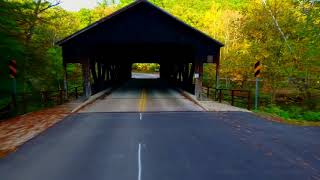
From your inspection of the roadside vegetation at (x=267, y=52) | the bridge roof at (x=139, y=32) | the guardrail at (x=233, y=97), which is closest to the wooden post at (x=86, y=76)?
the bridge roof at (x=139, y=32)

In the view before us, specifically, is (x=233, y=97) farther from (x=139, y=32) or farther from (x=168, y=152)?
(x=168, y=152)

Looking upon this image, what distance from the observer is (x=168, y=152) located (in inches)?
424

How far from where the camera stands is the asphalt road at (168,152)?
28.6 ft

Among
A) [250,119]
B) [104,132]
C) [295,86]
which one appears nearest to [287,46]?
[295,86]

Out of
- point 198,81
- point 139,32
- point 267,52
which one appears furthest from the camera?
point 267,52

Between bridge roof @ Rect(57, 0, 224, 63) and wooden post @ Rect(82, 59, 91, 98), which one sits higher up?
bridge roof @ Rect(57, 0, 224, 63)

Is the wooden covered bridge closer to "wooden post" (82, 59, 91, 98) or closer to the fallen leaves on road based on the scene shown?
"wooden post" (82, 59, 91, 98)

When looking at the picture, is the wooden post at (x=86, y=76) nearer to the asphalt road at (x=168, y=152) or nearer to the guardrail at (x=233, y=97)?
the guardrail at (x=233, y=97)

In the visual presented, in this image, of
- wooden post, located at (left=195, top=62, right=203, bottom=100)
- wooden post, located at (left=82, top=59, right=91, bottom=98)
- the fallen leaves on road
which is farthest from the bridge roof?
the fallen leaves on road

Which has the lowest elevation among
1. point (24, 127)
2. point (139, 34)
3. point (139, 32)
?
point (24, 127)

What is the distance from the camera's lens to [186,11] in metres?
82.5

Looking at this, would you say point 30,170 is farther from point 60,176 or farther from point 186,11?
point 186,11

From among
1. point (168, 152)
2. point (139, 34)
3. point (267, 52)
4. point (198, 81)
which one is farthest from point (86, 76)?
point (168, 152)

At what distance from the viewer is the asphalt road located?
28.6 feet
